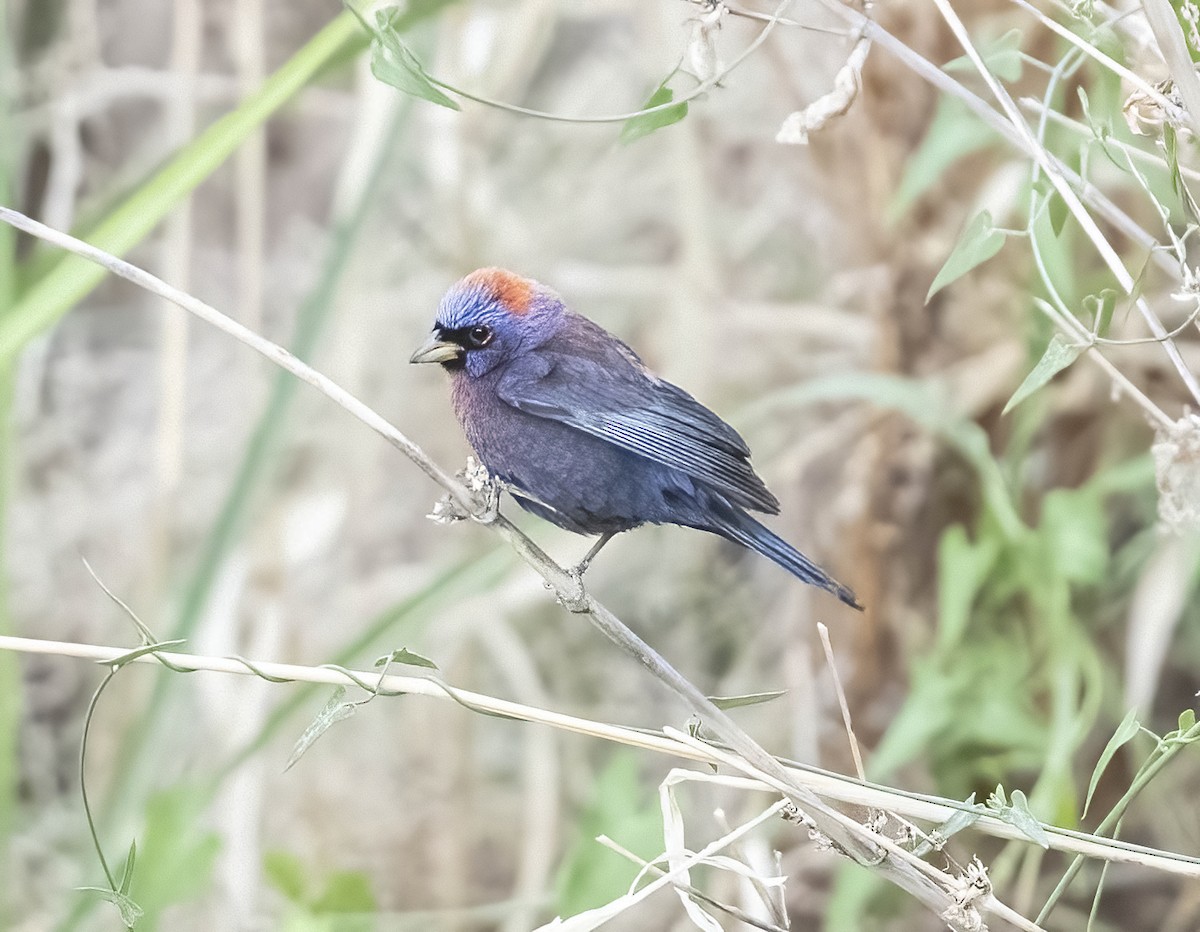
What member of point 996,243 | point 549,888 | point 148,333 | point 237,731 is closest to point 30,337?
point 996,243

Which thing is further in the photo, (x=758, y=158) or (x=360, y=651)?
(x=758, y=158)

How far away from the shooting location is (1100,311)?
1213 mm

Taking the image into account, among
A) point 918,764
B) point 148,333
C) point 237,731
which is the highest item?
point 148,333

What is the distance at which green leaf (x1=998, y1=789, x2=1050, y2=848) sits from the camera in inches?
47.3

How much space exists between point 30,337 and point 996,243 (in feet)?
4.09

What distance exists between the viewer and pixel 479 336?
158 cm

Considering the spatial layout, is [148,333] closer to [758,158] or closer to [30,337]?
[758,158]

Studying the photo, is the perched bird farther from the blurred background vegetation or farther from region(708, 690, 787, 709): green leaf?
the blurred background vegetation

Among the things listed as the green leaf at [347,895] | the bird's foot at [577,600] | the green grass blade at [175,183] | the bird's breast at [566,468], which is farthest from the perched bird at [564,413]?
the green leaf at [347,895]

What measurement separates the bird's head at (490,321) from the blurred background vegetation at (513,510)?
Result: 481mm

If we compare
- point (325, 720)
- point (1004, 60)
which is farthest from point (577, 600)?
point (1004, 60)

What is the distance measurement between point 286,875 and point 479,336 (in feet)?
4.16

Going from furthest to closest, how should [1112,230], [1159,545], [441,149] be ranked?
1. [441,149]
2. [1112,230]
3. [1159,545]

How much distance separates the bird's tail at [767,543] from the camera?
1.21 metres
